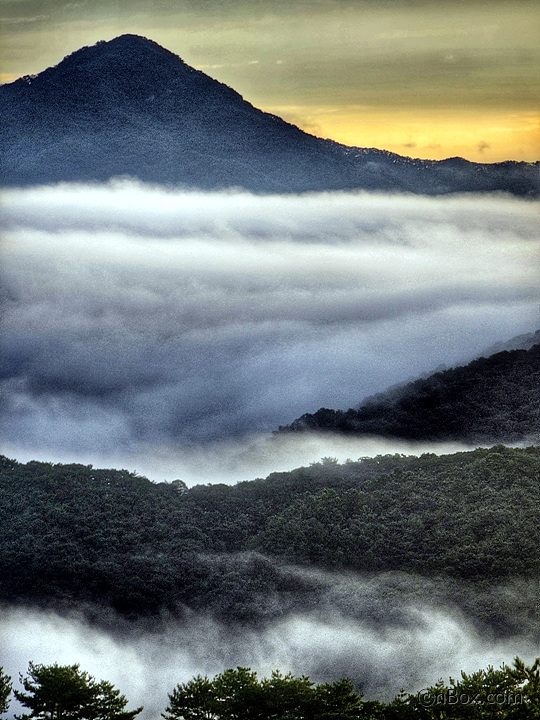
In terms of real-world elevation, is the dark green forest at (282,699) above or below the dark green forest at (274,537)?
below

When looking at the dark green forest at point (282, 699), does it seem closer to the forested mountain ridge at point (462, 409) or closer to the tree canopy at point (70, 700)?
the tree canopy at point (70, 700)

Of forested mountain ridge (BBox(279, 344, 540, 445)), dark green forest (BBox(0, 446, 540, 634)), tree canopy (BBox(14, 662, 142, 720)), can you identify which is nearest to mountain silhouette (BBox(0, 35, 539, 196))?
forested mountain ridge (BBox(279, 344, 540, 445))

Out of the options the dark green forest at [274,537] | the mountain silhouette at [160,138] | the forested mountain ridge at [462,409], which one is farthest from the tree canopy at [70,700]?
the mountain silhouette at [160,138]

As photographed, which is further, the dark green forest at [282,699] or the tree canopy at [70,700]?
the tree canopy at [70,700]

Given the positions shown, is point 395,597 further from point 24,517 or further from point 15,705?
point 24,517

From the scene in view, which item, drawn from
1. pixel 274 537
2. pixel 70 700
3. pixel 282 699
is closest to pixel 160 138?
pixel 274 537

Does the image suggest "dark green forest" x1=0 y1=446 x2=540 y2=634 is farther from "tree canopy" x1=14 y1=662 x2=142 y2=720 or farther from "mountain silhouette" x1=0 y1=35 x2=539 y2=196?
"mountain silhouette" x1=0 y1=35 x2=539 y2=196

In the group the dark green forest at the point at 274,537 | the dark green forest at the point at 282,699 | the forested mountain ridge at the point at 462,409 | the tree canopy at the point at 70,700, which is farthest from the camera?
the forested mountain ridge at the point at 462,409

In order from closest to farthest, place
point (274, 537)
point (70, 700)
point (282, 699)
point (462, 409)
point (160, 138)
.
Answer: point (282, 699)
point (70, 700)
point (274, 537)
point (462, 409)
point (160, 138)

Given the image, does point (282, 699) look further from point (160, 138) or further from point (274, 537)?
point (160, 138)
